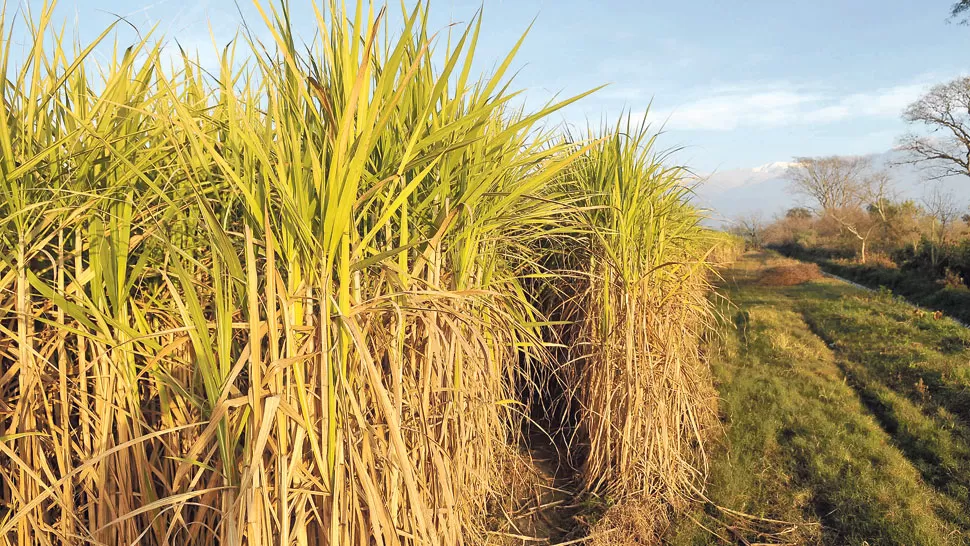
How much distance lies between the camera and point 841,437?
14.8ft

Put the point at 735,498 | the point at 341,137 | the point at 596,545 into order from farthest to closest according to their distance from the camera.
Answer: the point at 735,498 → the point at 596,545 → the point at 341,137

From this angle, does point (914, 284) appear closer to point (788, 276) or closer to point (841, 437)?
point (788, 276)

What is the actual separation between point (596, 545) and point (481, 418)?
1096 millimetres

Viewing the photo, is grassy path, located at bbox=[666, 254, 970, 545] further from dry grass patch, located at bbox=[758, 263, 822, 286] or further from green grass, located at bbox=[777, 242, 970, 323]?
dry grass patch, located at bbox=[758, 263, 822, 286]

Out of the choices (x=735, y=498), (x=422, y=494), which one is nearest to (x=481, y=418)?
(x=422, y=494)

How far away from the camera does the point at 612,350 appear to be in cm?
329

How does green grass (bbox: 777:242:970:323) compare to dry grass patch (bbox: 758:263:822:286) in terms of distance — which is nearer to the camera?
green grass (bbox: 777:242:970:323)

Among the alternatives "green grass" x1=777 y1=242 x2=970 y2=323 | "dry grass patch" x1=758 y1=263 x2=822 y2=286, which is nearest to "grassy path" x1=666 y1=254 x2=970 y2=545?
"green grass" x1=777 y1=242 x2=970 y2=323

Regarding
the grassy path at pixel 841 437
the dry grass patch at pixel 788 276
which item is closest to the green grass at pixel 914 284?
the dry grass patch at pixel 788 276

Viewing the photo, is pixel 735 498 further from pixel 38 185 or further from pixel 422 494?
pixel 38 185

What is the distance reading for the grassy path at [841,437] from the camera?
3.27 metres

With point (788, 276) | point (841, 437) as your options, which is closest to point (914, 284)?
point (788, 276)

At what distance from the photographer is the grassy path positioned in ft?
10.7

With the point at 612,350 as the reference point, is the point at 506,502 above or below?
below
